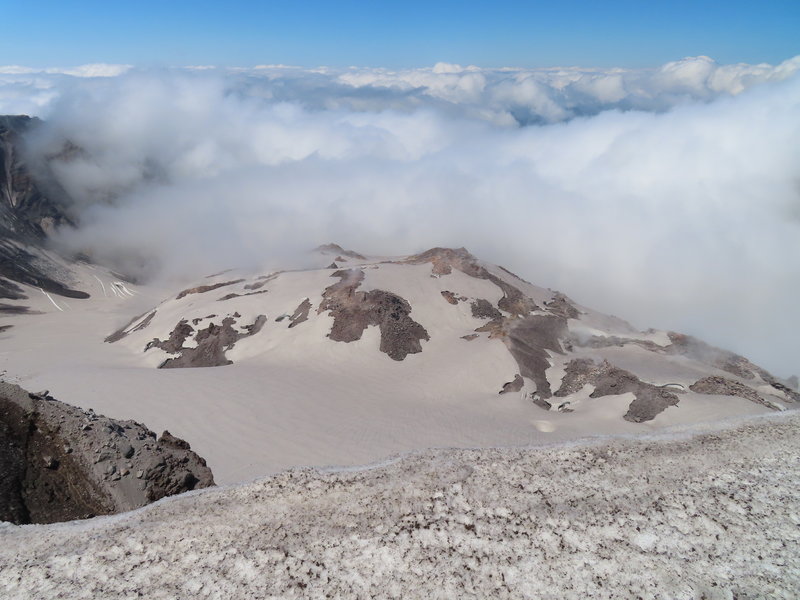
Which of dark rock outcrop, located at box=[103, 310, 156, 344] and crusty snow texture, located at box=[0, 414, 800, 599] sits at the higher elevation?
crusty snow texture, located at box=[0, 414, 800, 599]

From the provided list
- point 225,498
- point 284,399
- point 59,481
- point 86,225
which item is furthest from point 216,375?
point 86,225

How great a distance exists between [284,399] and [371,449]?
4.74 meters

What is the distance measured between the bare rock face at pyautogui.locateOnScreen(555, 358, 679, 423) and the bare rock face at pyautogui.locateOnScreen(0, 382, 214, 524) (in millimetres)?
13722

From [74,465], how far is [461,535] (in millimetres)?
6933

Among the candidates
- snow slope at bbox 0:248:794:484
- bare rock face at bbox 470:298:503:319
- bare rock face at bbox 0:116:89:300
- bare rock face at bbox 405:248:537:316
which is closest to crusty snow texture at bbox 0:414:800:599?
snow slope at bbox 0:248:794:484

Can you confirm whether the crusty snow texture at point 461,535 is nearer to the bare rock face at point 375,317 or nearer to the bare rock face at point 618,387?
the bare rock face at point 618,387

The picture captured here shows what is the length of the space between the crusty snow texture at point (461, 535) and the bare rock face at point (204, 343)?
17.9 m

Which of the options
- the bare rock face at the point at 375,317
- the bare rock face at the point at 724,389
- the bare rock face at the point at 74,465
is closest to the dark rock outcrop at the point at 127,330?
the bare rock face at the point at 375,317

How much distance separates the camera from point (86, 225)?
56.6 metres

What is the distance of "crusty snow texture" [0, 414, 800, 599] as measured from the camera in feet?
15.9

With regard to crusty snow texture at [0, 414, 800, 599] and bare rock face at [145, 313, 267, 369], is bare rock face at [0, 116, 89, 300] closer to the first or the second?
bare rock face at [145, 313, 267, 369]

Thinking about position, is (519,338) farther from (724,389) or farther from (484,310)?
(724,389)

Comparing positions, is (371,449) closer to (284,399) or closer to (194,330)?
(284,399)

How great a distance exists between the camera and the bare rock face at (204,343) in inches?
914
